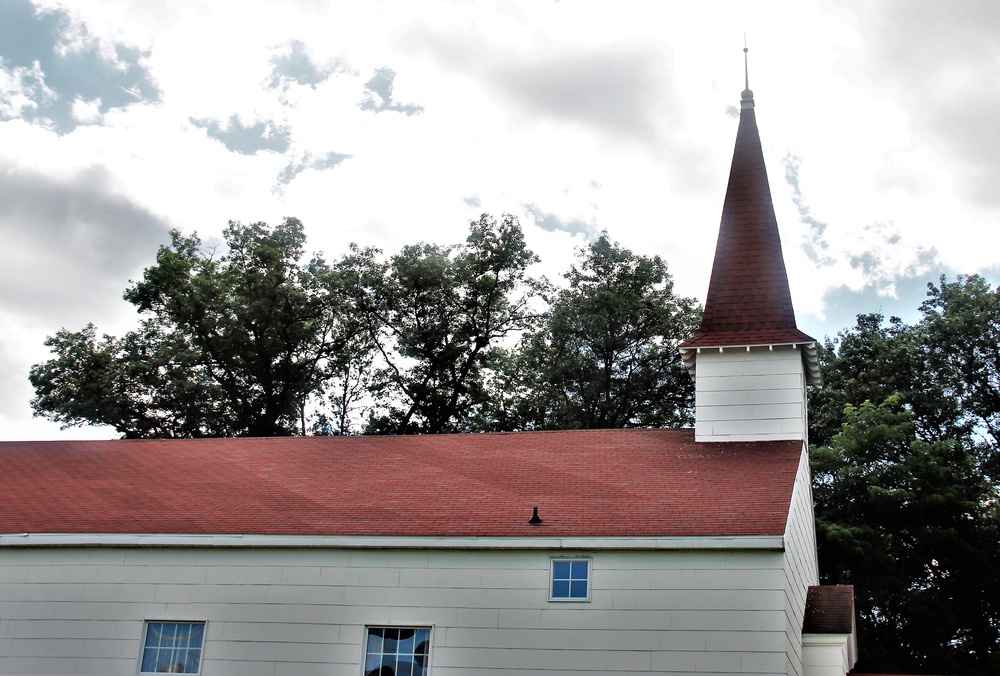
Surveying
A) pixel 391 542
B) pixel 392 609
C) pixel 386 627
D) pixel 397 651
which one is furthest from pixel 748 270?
pixel 397 651

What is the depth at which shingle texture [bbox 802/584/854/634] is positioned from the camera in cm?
1764

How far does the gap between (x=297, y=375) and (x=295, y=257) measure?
5.19 meters

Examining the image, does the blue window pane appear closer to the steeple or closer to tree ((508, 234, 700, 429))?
the steeple

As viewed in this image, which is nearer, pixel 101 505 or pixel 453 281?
pixel 101 505

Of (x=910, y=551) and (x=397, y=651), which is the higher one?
(x=910, y=551)

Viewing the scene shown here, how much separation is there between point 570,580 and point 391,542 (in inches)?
126

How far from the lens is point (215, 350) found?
40.6 metres

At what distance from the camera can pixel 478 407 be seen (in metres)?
40.9

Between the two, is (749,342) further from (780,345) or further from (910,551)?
(910,551)

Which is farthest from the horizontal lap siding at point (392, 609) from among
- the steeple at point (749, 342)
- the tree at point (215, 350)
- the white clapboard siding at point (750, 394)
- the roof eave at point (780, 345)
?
the tree at point (215, 350)

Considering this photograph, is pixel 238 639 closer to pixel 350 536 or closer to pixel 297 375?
pixel 350 536

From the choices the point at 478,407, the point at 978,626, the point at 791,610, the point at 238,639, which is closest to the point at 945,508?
the point at 978,626

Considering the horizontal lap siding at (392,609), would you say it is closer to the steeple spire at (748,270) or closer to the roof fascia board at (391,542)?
the roof fascia board at (391,542)

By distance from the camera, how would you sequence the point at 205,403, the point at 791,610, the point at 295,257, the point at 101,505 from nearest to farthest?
the point at 791,610 → the point at 101,505 → the point at 205,403 → the point at 295,257
